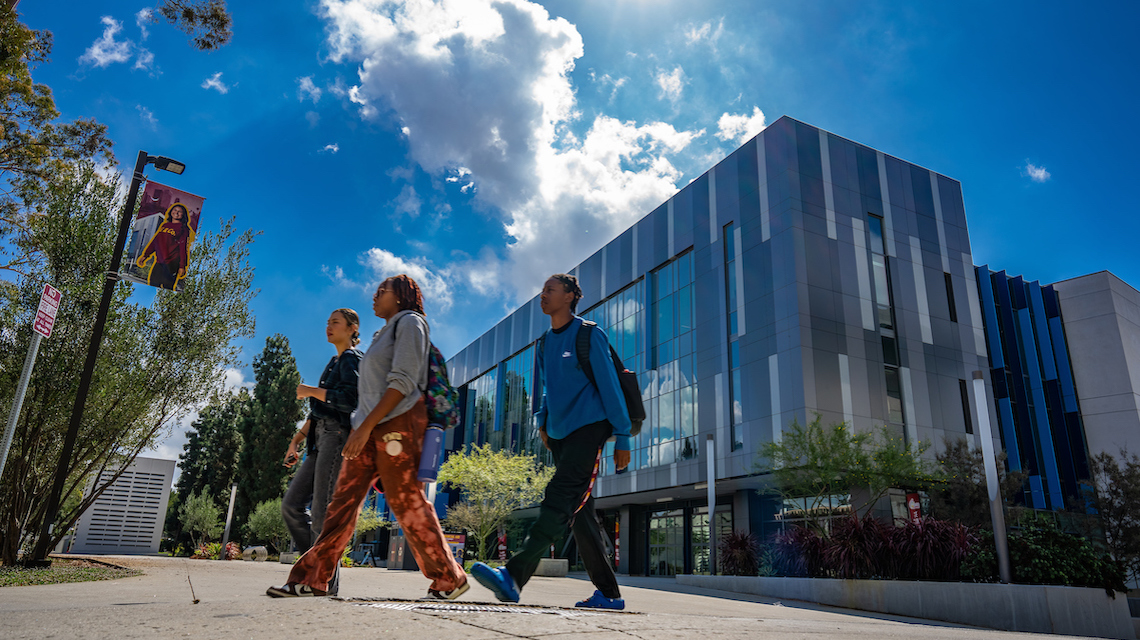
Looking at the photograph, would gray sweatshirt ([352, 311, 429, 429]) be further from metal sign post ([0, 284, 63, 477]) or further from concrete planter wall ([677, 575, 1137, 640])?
concrete planter wall ([677, 575, 1137, 640])

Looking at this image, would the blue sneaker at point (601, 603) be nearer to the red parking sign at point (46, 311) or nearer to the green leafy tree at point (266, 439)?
the red parking sign at point (46, 311)

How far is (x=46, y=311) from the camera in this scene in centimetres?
892

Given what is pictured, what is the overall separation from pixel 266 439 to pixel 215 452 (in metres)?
14.2

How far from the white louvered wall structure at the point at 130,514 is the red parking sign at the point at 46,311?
32.0 metres

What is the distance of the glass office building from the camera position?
86.7 ft

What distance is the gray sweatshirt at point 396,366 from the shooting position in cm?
347

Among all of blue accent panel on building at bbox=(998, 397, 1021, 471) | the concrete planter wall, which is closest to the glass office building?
blue accent panel on building at bbox=(998, 397, 1021, 471)

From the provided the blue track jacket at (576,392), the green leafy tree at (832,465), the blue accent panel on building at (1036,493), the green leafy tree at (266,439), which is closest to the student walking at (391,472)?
the blue track jacket at (576,392)

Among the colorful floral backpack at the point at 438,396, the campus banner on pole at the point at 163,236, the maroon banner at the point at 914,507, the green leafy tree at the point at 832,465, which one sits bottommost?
Answer: the colorful floral backpack at the point at 438,396

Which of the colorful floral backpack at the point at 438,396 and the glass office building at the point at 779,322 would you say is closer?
the colorful floral backpack at the point at 438,396

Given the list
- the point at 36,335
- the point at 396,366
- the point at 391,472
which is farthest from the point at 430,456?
the point at 36,335

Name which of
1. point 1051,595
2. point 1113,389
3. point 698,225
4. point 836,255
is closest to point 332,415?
point 1051,595

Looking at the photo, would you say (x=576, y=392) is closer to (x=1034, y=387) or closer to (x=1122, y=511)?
(x=1122, y=511)

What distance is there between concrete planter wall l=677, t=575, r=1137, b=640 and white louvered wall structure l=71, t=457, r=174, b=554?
122 feet
